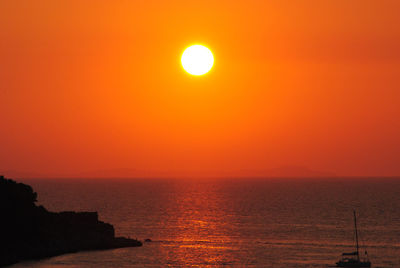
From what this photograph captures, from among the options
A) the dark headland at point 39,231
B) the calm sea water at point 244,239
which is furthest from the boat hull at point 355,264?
the dark headland at point 39,231

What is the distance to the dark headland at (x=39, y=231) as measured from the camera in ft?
329

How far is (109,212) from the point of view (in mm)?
192250

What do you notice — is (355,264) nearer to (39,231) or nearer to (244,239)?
(244,239)

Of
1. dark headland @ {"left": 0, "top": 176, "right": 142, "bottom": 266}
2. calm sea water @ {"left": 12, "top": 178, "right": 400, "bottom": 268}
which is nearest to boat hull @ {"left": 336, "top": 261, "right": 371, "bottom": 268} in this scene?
calm sea water @ {"left": 12, "top": 178, "right": 400, "bottom": 268}

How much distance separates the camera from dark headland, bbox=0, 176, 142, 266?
100181 mm

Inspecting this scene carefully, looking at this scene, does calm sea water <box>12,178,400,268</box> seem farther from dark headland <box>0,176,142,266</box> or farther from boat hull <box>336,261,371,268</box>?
dark headland <box>0,176,142,266</box>

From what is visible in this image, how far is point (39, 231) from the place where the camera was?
348 ft

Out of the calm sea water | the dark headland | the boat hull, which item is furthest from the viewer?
the dark headland

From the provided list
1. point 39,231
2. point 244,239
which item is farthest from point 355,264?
point 39,231

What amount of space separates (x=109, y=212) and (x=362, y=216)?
234 ft

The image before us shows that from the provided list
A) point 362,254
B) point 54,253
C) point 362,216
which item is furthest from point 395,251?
point 362,216

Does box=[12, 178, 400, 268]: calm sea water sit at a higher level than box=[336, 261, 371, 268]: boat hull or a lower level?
higher

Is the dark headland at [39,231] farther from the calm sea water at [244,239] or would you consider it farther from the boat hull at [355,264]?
the boat hull at [355,264]

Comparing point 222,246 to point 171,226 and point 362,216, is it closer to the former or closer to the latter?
point 171,226
